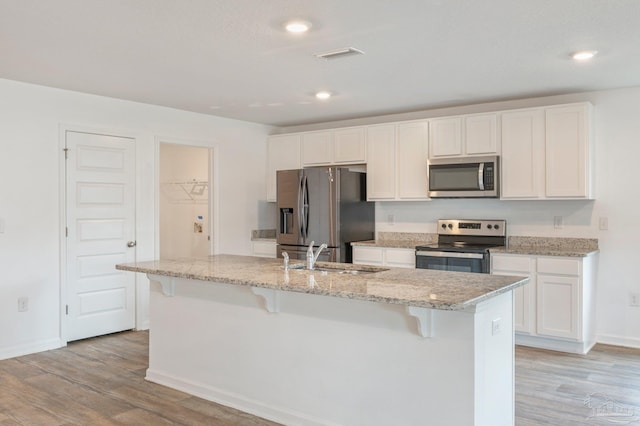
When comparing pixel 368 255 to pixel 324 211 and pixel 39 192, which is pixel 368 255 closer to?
pixel 324 211

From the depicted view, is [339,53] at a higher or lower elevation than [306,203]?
higher

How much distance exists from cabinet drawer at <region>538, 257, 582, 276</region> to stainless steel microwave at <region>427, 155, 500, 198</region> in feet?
2.62

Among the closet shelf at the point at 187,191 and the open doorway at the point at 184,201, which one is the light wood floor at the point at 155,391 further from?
the closet shelf at the point at 187,191

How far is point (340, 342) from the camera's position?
2863 millimetres

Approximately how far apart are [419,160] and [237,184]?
224 cm

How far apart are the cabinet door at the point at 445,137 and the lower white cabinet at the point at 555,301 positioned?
117 centimetres

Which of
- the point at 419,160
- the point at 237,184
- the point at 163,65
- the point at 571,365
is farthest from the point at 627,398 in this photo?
the point at 237,184

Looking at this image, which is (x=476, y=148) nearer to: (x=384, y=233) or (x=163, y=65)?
(x=384, y=233)

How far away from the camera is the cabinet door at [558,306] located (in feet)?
14.5

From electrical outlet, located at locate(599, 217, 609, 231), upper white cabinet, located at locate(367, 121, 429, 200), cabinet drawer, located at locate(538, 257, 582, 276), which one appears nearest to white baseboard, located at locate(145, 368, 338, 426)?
cabinet drawer, located at locate(538, 257, 582, 276)

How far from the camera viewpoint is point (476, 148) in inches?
201

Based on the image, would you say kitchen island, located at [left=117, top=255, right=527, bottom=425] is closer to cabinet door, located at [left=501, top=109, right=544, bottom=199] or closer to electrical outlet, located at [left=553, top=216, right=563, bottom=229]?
cabinet door, located at [left=501, top=109, right=544, bottom=199]

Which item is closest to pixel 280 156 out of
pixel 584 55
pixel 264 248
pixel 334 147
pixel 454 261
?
pixel 334 147

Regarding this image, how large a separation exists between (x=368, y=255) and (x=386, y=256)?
8.2 inches
